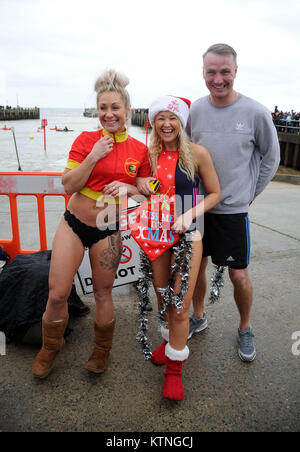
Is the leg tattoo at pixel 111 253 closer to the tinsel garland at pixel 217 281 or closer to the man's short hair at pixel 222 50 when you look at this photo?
the tinsel garland at pixel 217 281

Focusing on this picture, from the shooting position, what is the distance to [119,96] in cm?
194

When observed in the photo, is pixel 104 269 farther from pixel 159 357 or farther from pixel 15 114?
pixel 15 114

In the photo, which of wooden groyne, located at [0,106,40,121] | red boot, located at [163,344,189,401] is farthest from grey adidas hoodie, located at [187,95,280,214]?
wooden groyne, located at [0,106,40,121]

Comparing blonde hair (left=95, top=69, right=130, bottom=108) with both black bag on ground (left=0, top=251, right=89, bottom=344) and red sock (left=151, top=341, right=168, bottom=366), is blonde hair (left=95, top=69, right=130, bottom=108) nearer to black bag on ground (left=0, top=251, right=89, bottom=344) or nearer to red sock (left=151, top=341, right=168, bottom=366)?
black bag on ground (left=0, top=251, right=89, bottom=344)

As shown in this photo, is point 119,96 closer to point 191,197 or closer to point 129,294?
point 191,197

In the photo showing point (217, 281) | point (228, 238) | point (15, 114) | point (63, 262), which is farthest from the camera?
point (15, 114)

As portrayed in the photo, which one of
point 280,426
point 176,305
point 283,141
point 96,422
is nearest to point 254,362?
point 280,426

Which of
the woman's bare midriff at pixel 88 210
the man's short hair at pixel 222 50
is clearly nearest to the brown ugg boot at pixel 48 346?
the woman's bare midriff at pixel 88 210

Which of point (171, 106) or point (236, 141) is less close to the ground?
point (171, 106)

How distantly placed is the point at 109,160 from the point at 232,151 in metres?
0.86

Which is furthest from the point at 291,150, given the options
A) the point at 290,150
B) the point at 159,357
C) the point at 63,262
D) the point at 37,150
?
the point at 63,262

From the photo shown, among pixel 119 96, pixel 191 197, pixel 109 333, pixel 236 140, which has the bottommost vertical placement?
pixel 109 333

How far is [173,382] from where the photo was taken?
6.87ft

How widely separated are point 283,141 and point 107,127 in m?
22.0
